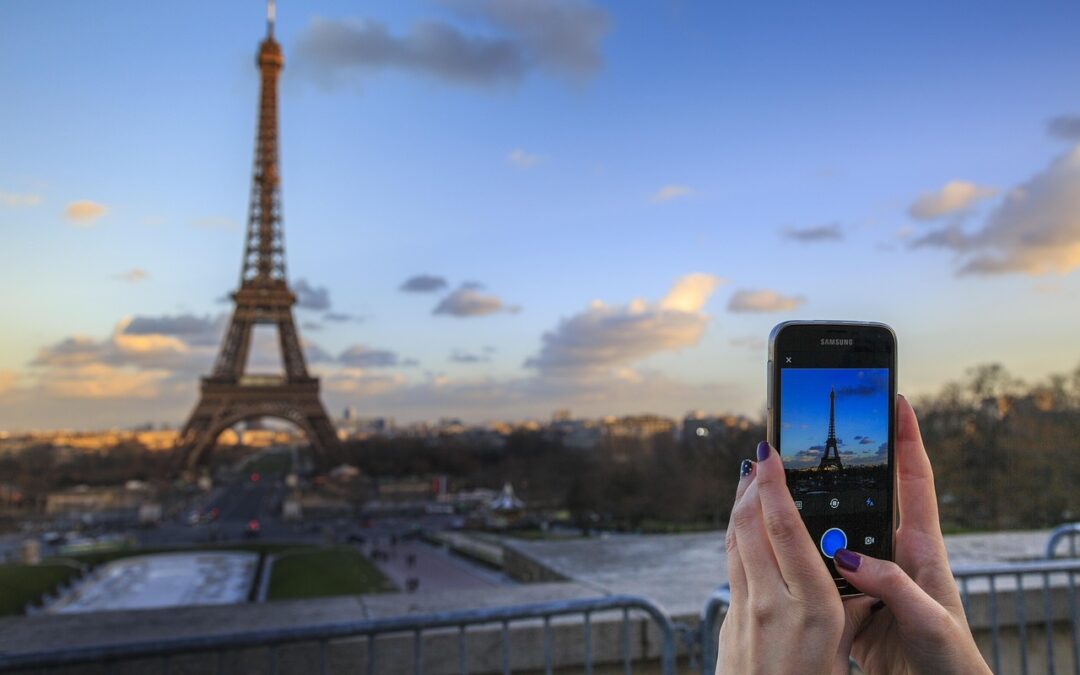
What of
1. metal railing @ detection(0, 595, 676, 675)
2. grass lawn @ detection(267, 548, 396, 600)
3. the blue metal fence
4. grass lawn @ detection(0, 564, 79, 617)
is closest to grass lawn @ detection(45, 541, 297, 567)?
grass lawn @ detection(0, 564, 79, 617)

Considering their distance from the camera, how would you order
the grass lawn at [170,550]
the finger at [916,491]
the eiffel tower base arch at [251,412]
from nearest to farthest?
the finger at [916,491] < the grass lawn at [170,550] < the eiffel tower base arch at [251,412]

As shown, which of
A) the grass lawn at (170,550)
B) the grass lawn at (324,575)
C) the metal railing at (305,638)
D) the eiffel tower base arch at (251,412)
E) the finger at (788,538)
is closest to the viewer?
the finger at (788,538)

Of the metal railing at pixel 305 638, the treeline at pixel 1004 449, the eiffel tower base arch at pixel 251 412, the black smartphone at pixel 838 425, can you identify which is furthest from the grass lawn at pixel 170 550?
the black smartphone at pixel 838 425

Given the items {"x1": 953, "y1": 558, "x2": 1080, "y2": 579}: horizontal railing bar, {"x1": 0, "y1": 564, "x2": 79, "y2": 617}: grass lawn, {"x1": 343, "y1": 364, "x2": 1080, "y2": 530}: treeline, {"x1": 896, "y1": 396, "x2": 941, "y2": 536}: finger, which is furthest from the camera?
{"x1": 0, "y1": 564, "x2": 79, "y2": 617}: grass lawn

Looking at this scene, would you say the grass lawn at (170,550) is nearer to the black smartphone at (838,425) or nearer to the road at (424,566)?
the road at (424,566)

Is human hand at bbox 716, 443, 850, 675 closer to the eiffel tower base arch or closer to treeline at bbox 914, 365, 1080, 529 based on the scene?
treeline at bbox 914, 365, 1080, 529

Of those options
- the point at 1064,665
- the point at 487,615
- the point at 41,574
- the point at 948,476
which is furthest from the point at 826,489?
the point at 41,574
